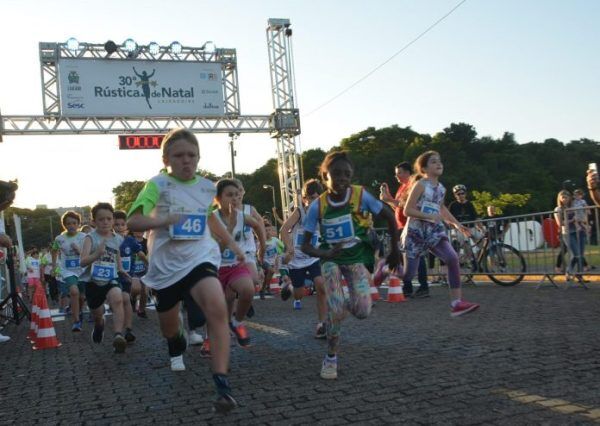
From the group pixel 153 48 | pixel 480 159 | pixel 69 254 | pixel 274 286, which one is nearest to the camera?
pixel 69 254

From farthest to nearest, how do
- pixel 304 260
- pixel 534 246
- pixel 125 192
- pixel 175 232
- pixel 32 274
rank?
pixel 125 192 → pixel 32 274 → pixel 534 246 → pixel 304 260 → pixel 175 232

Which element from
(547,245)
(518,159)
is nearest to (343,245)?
(547,245)

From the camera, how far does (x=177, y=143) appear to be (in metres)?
4.25

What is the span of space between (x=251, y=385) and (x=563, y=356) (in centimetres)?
232

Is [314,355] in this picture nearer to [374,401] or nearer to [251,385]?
[251,385]

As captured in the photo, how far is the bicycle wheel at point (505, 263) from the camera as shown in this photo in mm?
11453

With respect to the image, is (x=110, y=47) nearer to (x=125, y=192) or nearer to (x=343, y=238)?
(x=343, y=238)

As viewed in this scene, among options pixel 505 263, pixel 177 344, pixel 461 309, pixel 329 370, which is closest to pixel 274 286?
pixel 505 263

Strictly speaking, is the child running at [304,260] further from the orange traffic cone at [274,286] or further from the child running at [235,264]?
the orange traffic cone at [274,286]

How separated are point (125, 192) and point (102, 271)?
294 feet

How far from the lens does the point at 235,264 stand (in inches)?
244

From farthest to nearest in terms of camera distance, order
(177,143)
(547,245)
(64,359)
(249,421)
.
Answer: (547,245), (64,359), (177,143), (249,421)

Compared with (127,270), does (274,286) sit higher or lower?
lower

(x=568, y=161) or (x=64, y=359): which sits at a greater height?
(x=568, y=161)
